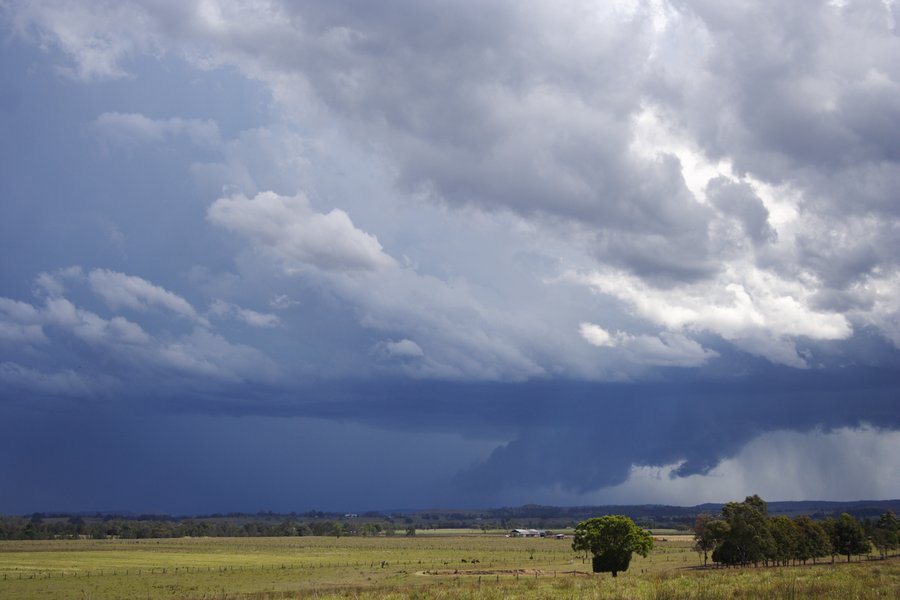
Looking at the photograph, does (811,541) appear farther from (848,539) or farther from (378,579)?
(378,579)

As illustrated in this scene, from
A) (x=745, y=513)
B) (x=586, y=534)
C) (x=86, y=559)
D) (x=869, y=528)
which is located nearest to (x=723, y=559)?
(x=745, y=513)

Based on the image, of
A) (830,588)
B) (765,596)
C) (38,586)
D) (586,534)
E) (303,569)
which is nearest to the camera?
(765,596)

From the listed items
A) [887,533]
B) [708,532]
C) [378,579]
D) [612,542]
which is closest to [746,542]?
[708,532]

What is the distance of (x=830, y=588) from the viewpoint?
39875 millimetres

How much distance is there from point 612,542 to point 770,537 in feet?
65.5

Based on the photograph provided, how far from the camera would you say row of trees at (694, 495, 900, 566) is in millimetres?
90438

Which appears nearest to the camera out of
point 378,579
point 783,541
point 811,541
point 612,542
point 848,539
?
point 612,542

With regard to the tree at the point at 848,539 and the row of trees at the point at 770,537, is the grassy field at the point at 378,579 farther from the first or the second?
the tree at the point at 848,539

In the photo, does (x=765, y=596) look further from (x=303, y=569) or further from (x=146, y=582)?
(x=303, y=569)

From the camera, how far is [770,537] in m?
91.3

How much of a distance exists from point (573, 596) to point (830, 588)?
1291 centimetres

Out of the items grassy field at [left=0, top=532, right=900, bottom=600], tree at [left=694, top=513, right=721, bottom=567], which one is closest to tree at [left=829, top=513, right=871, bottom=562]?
tree at [left=694, top=513, right=721, bottom=567]

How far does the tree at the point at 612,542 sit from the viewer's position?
85.3 meters

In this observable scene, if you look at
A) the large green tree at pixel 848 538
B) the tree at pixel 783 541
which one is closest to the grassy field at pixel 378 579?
the tree at pixel 783 541
